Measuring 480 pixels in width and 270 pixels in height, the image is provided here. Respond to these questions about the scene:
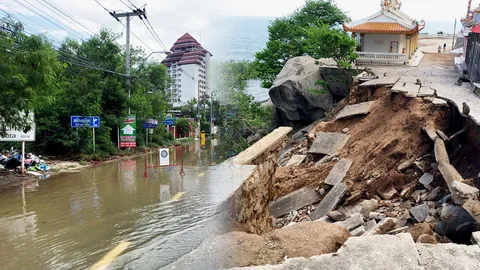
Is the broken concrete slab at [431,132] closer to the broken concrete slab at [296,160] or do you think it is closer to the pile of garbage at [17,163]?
the broken concrete slab at [296,160]

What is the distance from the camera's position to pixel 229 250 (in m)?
2.11

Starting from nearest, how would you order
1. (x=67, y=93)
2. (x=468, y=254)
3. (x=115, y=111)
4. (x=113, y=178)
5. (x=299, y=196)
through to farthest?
(x=468, y=254)
(x=299, y=196)
(x=113, y=178)
(x=67, y=93)
(x=115, y=111)

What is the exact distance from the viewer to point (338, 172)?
21.3 ft

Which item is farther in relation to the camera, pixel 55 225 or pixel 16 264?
pixel 55 225

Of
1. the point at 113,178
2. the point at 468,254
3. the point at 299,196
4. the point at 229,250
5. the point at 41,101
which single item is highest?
the point at 41,101

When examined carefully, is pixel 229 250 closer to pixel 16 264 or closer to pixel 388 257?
pixel 388 257

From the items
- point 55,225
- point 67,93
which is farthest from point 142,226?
point 67,93

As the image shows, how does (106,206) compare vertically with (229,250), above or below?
below

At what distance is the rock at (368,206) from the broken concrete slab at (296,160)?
2.55 meters

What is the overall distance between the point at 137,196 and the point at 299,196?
4.05 m

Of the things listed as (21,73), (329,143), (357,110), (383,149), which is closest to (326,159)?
(329,143)

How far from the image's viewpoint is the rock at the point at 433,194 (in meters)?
4.93

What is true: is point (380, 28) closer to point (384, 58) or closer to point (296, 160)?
point (384, 58)

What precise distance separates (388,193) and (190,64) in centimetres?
460
